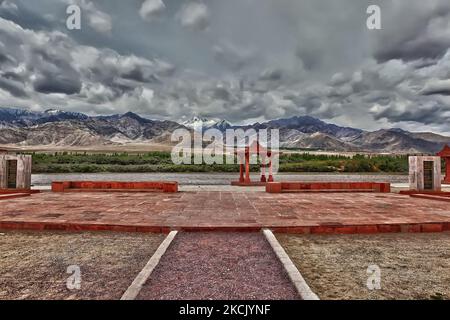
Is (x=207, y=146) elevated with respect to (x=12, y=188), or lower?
elevated

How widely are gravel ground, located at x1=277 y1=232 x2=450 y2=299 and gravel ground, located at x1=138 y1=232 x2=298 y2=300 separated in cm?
44

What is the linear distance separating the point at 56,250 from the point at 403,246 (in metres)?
5.84

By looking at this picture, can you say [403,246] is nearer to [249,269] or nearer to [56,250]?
[249,269]

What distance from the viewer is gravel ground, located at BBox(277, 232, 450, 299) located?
335 cm

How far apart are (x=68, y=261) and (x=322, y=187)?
35.1ft

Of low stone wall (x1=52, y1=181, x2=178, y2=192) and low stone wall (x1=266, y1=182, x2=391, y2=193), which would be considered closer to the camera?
low stone wall (x1=52, y1=181, x2=178, y2=192)

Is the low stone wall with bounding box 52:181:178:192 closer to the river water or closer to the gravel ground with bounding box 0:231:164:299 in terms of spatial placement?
the gravel ground with bounding box 0:231:164:299

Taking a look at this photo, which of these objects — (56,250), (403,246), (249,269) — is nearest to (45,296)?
(56,250)

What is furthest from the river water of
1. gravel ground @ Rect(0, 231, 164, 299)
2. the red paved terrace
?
gravel ground @ Rect(0, 231, 164, 299)

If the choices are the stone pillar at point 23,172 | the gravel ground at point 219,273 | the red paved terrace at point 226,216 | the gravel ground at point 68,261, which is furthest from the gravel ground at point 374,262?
the stone pillar at point 23,172

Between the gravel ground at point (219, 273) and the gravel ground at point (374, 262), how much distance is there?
44 cm

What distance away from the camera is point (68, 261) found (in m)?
4.34

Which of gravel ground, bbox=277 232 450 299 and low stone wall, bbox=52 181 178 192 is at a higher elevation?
low stone wall, bbox=52 181 178 192
